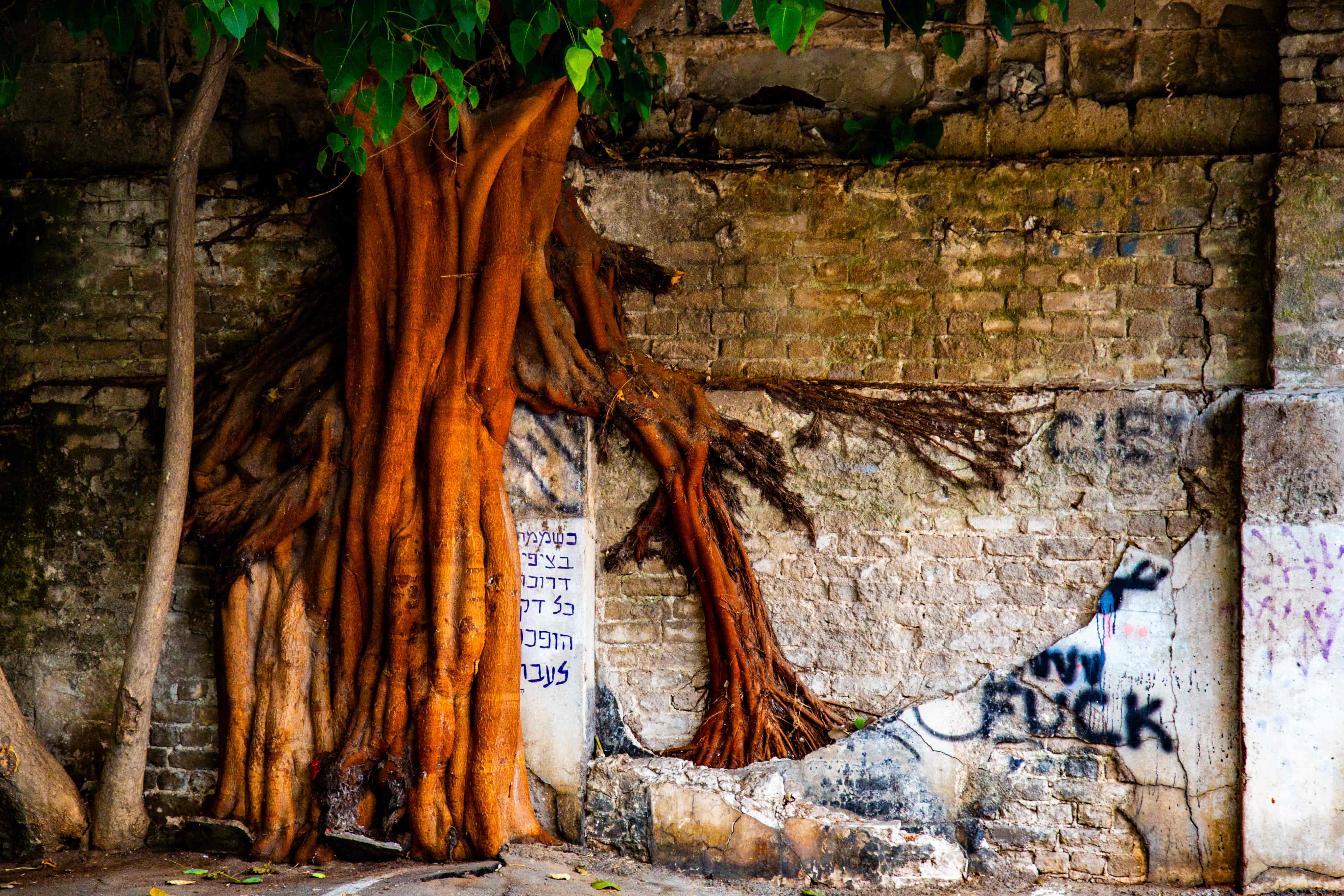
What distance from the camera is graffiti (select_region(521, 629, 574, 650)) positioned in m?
4.21

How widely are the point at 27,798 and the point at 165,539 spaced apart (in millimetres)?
1068

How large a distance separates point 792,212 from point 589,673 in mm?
2069

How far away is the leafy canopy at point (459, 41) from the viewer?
3.10 metres

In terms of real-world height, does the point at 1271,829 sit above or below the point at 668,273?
below

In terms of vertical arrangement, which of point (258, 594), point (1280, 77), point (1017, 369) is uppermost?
point (1280, 77)

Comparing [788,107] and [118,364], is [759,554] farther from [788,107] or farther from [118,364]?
[118,364]

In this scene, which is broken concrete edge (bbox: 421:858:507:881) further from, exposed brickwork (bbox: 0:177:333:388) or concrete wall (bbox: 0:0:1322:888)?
exposed brickwork (bbox: 0:177:333:388)

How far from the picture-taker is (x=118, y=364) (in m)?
4.57

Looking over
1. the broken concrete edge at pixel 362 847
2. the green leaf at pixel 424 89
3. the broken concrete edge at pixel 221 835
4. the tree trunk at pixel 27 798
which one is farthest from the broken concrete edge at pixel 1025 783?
the green leaf at pixel 424 89

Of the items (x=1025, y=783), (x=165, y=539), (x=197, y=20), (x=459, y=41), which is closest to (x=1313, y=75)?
(x=1025, y=783)

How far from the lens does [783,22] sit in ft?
9.99

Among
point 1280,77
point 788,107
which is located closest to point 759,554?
point 788,107

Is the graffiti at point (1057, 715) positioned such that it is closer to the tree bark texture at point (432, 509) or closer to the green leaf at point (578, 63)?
the tree bark texture at point (432, 509)

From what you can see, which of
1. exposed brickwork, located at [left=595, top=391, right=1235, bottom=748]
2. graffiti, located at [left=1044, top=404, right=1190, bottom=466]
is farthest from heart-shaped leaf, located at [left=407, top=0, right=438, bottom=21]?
graffiti, located at [left=1044, top=404, right=1190, bottom=466]
